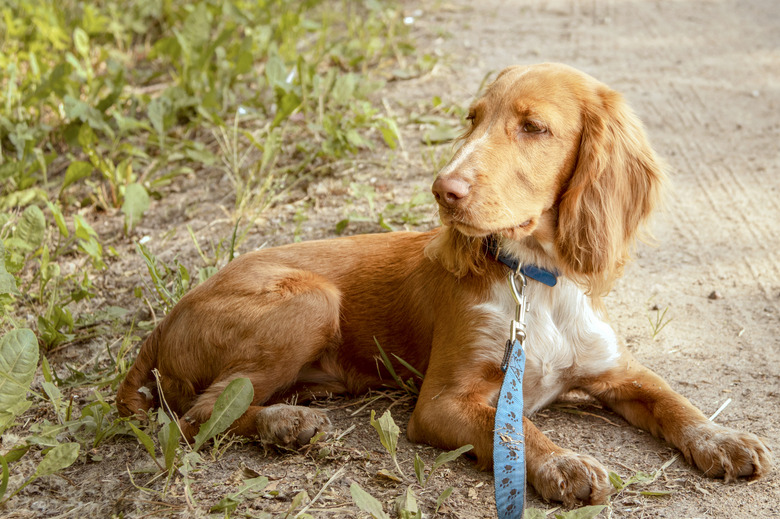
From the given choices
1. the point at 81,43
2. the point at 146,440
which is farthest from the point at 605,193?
the point at 81,43

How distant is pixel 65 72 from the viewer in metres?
5.49

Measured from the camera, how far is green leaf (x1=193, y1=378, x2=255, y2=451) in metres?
2.64

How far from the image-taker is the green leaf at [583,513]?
2.27 meters

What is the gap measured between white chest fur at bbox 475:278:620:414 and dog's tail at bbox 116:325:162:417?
132 centimetres

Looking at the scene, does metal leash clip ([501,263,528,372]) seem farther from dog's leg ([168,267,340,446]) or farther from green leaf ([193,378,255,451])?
green leaf ([193,378,255,451])

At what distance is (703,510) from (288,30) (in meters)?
5.31

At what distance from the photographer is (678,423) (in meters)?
2.79

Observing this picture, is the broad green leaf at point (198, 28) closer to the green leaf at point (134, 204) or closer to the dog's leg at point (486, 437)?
the green leaf at point (134, 204)

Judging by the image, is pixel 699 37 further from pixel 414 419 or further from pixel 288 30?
pixel 414 419

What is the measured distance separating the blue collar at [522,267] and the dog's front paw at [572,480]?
0.69 metres

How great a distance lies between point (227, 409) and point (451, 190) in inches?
41.8

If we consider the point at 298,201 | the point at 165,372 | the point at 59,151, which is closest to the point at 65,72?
the point at 59,151

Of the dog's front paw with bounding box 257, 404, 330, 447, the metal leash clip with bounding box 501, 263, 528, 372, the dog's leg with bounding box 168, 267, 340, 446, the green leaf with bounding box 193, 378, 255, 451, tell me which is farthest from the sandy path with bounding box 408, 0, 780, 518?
the green leaf with bounding box 193, 378, 255, 451

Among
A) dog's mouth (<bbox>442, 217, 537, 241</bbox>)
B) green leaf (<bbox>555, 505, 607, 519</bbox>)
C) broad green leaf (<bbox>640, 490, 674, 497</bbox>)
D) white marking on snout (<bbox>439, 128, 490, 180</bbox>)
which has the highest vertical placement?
white marking on snout (<bbox>439, 128, 490, 180</bbox>)
